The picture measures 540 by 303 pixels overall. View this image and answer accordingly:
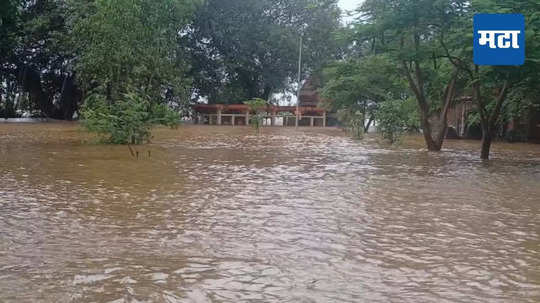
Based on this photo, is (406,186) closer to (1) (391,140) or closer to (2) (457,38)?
(2) (457,38)

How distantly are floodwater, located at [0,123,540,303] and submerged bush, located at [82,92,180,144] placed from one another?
12.3 ft

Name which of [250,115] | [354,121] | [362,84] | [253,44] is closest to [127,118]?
[362,84]

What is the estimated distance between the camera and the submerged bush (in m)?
13.2

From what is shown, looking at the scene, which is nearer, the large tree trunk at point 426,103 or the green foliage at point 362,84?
the large tree trunk at point 426,103

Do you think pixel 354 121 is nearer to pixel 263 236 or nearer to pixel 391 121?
pixel 391 121

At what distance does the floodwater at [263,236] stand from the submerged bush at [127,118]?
3758 mm

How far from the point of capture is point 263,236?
16.3 ft

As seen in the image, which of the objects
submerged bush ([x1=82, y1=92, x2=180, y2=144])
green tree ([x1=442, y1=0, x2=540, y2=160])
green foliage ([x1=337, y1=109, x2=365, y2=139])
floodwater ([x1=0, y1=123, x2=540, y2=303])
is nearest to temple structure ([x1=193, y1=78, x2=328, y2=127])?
green foliage ([x1=337, y1=109, x2=365, y2=139])

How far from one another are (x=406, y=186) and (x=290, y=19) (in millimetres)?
36059

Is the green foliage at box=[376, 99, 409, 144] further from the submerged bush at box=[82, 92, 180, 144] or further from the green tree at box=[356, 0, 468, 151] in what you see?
the submerged bush at box=[82, 92, 180, 144]

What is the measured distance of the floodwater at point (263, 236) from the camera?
354 centimetres

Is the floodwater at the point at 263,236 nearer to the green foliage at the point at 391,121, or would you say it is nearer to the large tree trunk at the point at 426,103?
the large tree trunk at the point at 426,103

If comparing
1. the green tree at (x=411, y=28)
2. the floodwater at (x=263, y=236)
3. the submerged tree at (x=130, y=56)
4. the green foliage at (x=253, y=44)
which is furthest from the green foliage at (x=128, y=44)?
the green foliage at (x=253, y=44)

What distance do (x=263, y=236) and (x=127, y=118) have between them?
909 cm
